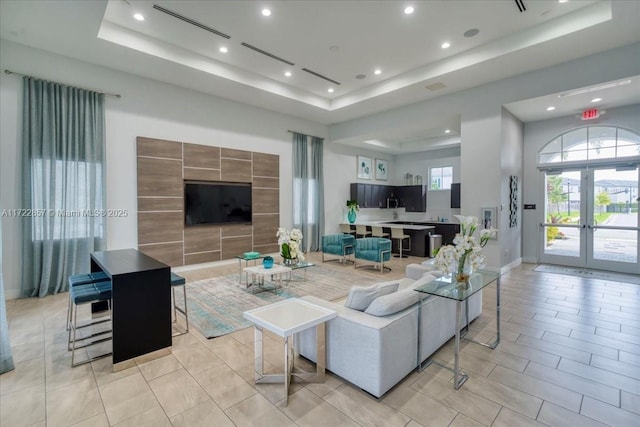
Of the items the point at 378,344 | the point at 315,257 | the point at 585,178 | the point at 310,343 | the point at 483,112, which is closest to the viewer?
the point at 378,344

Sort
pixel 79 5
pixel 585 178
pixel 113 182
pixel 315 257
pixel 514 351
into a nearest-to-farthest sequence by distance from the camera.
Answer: pixel 514 351 < pixel 79 5 < pixel 113 182 < pixel 585 178 < pixel 315 257

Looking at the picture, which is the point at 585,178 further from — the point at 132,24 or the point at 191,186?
the point at 132,24

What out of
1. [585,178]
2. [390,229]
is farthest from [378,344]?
[585,178]

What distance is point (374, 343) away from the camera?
6.86 feet

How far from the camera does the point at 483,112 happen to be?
602 cm

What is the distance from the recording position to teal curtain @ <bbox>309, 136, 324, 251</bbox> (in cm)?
852

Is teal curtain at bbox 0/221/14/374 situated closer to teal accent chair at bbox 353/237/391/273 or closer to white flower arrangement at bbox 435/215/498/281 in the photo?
white flower arrangement at bbox 435/215/498/281

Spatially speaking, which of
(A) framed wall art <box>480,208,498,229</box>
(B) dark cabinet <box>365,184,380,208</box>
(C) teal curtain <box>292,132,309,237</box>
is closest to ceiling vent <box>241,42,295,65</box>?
(C) teal curtain <box>292,132,309,237</box>

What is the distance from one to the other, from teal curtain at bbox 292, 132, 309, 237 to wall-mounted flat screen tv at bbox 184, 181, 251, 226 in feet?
4.68

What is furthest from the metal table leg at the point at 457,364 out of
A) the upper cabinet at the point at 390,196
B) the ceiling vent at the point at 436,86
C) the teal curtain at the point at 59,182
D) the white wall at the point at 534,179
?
the upper cabinet at the point at 390,196

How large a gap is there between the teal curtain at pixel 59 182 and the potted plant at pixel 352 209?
6.30 metres

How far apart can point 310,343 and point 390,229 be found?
222 inches

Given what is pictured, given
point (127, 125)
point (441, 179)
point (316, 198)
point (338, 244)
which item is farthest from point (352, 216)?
point (127, 125)

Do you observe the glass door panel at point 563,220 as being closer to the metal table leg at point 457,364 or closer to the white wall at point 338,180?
the white wall at point 338,180
